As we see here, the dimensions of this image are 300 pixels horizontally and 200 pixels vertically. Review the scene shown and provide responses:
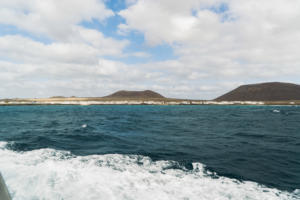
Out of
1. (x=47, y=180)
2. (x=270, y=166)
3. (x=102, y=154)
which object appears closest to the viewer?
(x=47, y=180)

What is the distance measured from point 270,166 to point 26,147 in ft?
55.8

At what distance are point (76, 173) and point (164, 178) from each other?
4273mm

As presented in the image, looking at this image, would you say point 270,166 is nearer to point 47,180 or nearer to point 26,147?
point 47,180

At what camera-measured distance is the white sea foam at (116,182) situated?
20.5 feet

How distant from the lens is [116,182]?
721 centimetres

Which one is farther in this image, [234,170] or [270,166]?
[270,166]

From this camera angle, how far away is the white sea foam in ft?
20.5

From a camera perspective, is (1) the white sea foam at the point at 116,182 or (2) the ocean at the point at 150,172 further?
(2) the ocean at the point at 150,172

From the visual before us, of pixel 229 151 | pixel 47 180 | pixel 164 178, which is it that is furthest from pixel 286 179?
pixel 47 180

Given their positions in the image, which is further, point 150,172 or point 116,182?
point 150,172

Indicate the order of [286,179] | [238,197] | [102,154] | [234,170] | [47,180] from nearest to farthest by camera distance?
[238,197]
[47,180]
[286,179]
[234,170]
[102,154]

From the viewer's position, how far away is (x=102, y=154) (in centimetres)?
1127

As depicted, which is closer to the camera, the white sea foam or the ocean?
the white sea foam

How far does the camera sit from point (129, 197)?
6141 mm
